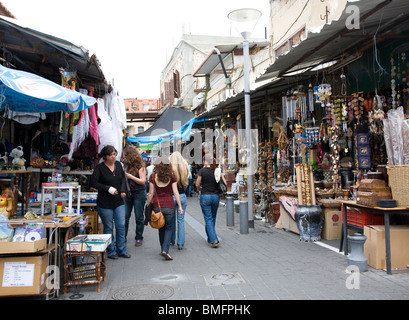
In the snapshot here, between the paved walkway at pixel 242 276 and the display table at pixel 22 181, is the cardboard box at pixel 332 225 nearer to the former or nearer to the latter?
the paved walkway at pixel 242 276

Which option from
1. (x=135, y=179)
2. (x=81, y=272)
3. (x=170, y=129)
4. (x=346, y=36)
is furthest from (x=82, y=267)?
(x=170, y=129)

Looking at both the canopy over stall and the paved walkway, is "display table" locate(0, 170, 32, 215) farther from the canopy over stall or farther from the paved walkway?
the canopy over stall

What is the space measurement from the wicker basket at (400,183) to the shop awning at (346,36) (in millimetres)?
2233

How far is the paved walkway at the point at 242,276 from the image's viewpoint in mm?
4395

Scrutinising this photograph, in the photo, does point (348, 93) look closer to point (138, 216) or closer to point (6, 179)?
point (138, 216)

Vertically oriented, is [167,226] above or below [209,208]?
below

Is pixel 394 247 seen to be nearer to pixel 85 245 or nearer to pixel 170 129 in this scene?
pixel 85 245

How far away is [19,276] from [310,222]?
529 centimetres

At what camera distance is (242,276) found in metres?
5.16


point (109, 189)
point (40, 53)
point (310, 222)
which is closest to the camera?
point (40, 53)

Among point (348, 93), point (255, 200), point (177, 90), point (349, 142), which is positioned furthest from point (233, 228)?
point (177, 90)

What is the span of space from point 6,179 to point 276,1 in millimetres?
10605

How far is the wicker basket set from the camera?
508cm

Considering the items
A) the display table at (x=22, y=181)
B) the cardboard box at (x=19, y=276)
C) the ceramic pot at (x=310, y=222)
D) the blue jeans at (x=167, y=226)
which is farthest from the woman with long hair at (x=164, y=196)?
the ceramic pot at (x=310, y=222)
